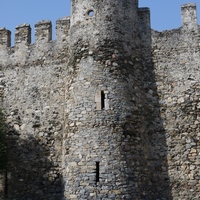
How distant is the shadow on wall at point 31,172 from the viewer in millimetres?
14445

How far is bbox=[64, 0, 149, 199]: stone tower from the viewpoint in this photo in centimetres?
1265

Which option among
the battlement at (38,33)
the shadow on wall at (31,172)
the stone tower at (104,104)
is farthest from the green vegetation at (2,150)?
the battlement at (38,33)

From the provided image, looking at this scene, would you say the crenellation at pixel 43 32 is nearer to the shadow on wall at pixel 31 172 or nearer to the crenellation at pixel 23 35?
the crenellation at pixel 23 35

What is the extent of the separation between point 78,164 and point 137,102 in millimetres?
3065

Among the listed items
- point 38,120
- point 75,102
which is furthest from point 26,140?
point 75,102

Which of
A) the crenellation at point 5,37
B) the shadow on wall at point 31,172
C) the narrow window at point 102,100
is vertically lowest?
the shadow on wall at point 31,172

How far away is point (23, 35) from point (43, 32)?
0.97 metres

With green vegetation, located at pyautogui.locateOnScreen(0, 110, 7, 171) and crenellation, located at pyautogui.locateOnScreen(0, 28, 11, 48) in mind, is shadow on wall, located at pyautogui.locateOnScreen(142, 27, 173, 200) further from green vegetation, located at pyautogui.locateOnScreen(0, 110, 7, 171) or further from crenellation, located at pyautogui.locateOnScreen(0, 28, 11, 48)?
crenellation, located at pyautogui.locateOnScreen(0, 28, 11, 48)

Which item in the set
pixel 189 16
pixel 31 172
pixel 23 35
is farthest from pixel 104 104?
pixel 23 35

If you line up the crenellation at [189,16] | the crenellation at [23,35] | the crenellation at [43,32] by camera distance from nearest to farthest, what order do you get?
the crenellation at [189,16]
the crenellation at [43,32]
the crenellation at [23,35]

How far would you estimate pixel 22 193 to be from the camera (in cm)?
1473

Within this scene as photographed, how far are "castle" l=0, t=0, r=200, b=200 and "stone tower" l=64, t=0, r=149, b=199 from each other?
0.03m

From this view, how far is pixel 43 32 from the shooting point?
1658 cm

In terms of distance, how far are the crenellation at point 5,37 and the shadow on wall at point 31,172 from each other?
13.6 feet
